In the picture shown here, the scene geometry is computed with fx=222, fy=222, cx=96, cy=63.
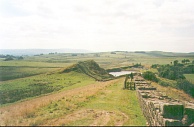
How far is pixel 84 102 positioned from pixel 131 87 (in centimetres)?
1654

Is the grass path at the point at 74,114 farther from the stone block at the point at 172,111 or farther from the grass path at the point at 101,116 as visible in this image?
the stone block at the point at 172,111

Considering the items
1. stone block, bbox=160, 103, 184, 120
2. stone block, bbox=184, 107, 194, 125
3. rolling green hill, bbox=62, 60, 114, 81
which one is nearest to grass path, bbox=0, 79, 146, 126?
stone block, bbox=160, 103, 184, 120

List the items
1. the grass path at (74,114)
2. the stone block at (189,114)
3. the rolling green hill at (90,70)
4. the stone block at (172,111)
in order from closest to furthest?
the grass path at (74,114), the stone block at (172,111), the stone block at (189,114), the rolling green hill at (90,70)

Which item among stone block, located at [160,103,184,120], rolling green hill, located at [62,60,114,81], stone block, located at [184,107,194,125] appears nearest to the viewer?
stone block, located at [160,103,184,120]

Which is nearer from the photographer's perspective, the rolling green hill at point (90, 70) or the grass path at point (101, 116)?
the grass path at point (101, 116)

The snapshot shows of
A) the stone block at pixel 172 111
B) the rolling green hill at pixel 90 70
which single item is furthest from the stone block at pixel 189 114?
the rolling green hill at pixel 90 70

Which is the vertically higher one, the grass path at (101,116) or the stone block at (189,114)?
the stone block at (189,114)

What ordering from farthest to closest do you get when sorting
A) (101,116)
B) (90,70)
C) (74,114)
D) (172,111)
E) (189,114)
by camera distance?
(90,70) < (74,114) < (101,116) < (189,114) < (172,111)

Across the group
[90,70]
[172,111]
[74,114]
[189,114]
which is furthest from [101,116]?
[90,70]

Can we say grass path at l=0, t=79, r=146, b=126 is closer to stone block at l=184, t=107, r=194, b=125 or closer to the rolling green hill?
stone block at l=184, t=107, r=194, b=125

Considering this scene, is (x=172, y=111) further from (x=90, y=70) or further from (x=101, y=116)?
(x=90, y=70)

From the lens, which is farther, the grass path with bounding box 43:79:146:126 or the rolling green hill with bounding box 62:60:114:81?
the rolling green hill with bounding box 62:60:114:81

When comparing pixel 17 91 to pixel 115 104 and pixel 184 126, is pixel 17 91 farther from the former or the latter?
pixel 184 126

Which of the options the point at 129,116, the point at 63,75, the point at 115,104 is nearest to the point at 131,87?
the point at 115,104
